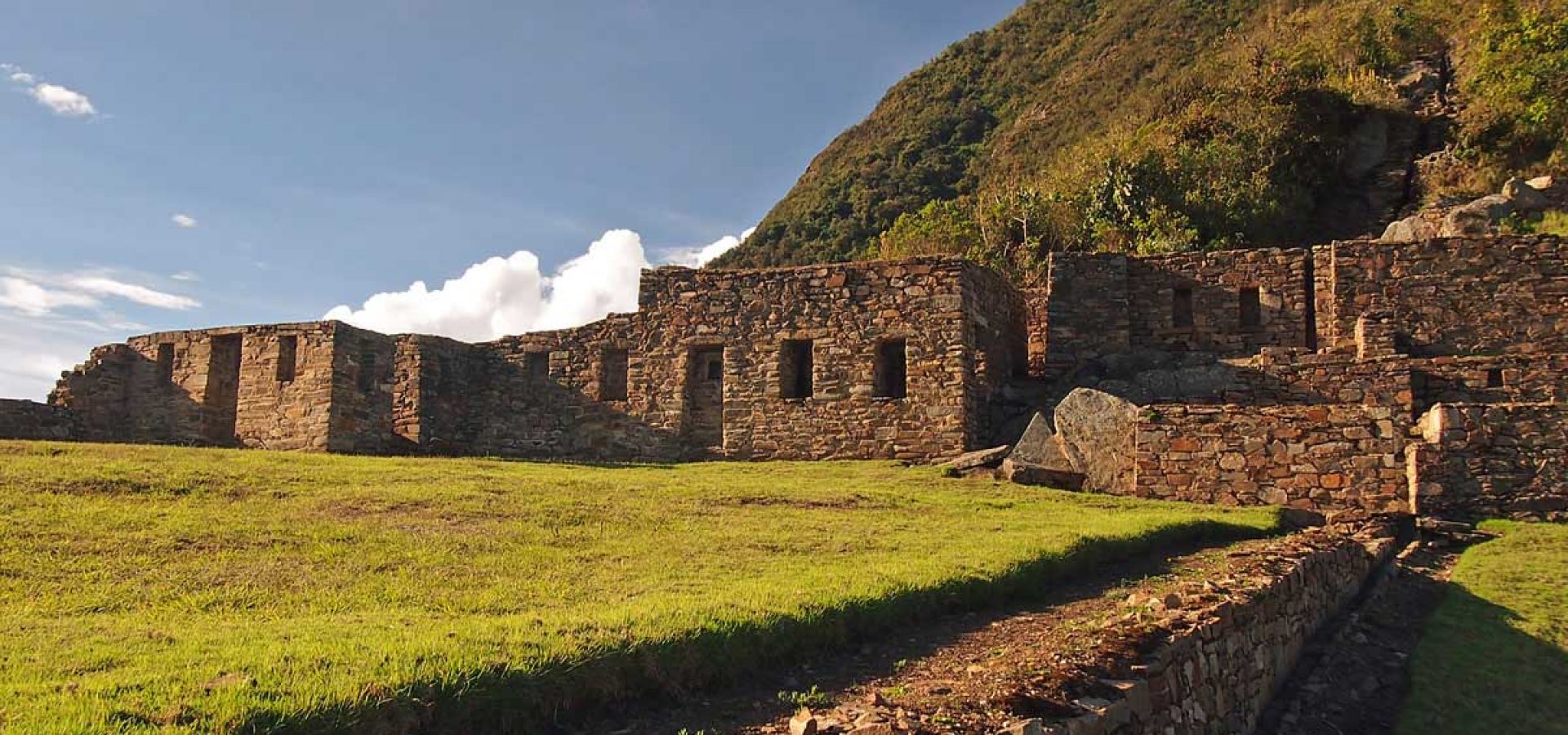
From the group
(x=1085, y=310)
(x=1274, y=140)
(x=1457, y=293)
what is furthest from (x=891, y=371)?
(x=1274, y=140)

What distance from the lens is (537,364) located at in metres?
26.9

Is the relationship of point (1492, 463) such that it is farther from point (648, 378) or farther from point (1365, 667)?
point (648, 378)

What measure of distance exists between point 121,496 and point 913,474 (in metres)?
12.8

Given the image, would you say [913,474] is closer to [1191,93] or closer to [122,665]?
[122,665]

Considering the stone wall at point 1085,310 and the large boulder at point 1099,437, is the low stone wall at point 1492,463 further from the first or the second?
the stone wall at point 1085,310

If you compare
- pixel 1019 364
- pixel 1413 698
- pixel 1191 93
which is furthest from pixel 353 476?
pixel 1191 93

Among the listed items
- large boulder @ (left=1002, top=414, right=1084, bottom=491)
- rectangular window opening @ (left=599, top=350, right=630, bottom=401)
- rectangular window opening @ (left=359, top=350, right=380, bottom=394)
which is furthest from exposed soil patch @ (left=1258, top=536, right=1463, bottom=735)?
rectangular window opening @ (left=359, top=350, right=380, bottom=394)

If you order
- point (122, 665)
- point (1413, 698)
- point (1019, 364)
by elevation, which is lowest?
point (1413, 698)

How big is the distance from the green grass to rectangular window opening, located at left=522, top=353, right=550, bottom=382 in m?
20.0

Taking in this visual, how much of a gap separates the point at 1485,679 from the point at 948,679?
19.9 feet

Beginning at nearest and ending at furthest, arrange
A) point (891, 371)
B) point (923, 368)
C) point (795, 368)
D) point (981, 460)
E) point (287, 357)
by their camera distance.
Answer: point (981, 460) → point (923, 368) → point (891, 371) → point (795, 368) → point (287, 357)

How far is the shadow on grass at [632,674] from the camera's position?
19.2 ft

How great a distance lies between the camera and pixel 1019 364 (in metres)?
26.5

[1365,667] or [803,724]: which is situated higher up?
[803,724]
